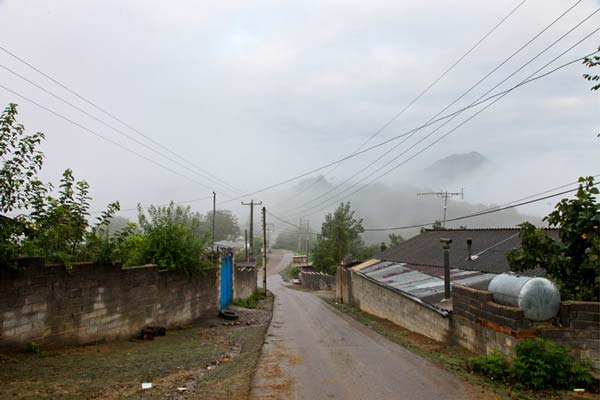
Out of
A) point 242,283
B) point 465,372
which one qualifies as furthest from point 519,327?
point 242,283

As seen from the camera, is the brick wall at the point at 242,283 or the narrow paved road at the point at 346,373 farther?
the brick wall at the point at 242,283

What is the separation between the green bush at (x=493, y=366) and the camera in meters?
7.45

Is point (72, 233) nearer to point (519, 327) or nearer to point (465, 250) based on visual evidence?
point (519, 327)

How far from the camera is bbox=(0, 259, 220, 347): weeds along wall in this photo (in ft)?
26.4

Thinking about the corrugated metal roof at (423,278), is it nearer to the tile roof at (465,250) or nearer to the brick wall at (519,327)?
the tile roof at (465,250)

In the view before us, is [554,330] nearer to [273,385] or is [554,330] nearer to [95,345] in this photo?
[273,385]

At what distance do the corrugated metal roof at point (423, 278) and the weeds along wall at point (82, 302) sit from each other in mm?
8464

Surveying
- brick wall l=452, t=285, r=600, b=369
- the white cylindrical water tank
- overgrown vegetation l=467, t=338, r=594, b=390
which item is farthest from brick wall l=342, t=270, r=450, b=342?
overgrown vegetation l=467, t=338, r=594, b=390

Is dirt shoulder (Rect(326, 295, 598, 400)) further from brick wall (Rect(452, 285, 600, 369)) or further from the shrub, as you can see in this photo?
brick wall (Rect(452, 285, 600, 369))

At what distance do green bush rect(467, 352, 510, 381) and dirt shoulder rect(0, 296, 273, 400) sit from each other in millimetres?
4024

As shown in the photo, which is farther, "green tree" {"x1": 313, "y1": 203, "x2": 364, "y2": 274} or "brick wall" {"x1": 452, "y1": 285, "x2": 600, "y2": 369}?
"green tree" {"x1": 313, "y1": 203, "x2": 364, "y2": 274}

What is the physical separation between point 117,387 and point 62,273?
3.53 metres

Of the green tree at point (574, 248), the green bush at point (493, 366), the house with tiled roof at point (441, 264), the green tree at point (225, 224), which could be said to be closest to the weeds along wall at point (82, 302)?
the green bush at point (493, 366)

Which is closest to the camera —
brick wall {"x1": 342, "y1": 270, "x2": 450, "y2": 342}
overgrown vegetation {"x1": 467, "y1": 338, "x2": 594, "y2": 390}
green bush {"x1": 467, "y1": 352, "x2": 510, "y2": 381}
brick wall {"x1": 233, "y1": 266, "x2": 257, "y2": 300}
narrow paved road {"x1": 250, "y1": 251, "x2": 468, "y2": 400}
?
narrow paved road {"x1": 250, "y1": 251, "x2": 468, "y2": 400}
